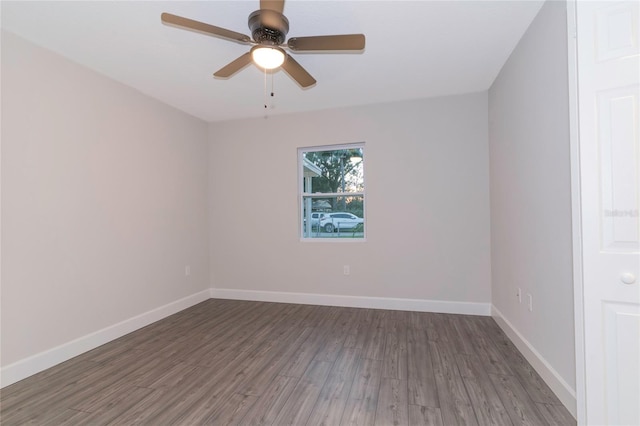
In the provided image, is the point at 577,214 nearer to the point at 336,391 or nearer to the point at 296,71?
the point at 336,391

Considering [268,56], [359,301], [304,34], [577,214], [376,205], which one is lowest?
[359,301]

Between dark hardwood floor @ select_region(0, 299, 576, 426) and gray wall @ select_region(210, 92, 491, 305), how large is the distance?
66 centimetres

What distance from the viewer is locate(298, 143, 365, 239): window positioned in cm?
391

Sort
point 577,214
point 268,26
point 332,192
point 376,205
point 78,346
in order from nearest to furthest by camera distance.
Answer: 1. point 577,214
2. point 268,26
3. point 78,346
4. point 376,205
5. point 332,192

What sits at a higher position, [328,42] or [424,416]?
[328,42]

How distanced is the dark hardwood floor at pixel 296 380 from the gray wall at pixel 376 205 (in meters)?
0.66

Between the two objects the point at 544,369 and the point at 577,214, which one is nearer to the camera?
the point at 577,214

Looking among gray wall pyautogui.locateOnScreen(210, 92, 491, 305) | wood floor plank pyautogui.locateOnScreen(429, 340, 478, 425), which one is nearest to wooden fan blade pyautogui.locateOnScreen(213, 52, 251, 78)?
gray wall pyautogui.locateOnScreen(210, 92, 491, 305)

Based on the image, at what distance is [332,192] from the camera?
4.04 m

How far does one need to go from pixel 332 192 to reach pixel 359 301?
1520 mm

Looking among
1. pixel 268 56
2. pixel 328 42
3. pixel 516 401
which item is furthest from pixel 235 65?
pixel 516 401

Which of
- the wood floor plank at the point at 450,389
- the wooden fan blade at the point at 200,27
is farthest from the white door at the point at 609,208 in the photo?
the wooden fan blade at the point at 200,27

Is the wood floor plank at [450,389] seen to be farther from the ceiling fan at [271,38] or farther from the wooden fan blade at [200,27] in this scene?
the wooden fan blade at [200,27]

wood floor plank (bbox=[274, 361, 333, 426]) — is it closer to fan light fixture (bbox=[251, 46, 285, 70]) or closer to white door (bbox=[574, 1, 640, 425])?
white door (bbox=[574, 1, 640, 425])
